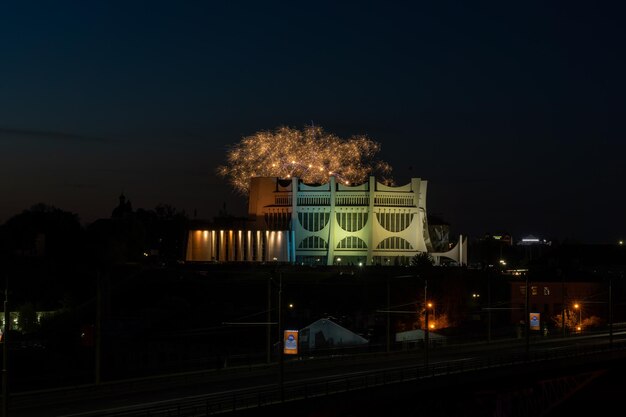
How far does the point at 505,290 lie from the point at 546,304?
8.97m

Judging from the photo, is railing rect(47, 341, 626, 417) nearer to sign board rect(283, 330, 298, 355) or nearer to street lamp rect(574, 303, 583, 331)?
sign board rect(283, 330, 298, 355)

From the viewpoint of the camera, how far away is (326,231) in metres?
149

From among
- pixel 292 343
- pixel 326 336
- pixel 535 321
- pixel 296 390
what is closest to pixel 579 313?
pixel 535 321

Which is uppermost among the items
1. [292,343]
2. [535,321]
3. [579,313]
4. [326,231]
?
[326,231]

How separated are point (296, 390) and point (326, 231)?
4059 inches

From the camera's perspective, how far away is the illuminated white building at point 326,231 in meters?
148

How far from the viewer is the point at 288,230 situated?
14950cm

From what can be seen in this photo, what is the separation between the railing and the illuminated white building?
247 feet

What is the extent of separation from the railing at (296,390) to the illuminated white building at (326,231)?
75416mm

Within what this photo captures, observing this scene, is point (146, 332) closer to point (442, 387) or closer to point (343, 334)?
point (343, 334)

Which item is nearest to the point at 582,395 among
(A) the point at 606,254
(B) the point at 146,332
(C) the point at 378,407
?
(C) the point at 378,407

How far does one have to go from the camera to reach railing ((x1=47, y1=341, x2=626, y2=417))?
4112cm

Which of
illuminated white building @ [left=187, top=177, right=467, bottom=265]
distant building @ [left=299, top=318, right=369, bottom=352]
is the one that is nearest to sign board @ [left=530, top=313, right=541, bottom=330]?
distant building @ [left=299, top=318, right=369, bottom=352]

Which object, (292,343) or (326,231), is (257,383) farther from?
(326,231)
